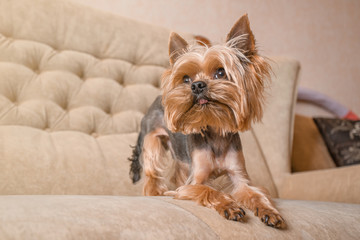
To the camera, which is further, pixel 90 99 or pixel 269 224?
pixel 90 99

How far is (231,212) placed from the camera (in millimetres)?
909

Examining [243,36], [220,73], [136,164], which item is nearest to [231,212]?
[220,73]

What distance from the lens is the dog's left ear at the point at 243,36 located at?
1164mm

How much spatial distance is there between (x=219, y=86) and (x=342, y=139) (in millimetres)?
1635

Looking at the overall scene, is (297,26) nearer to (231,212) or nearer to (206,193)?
(206,193)

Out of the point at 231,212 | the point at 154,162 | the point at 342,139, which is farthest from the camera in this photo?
the point at 342,139

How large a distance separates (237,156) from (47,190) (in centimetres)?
87

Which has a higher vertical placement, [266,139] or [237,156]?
[237,156]

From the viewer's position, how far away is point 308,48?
126 inches

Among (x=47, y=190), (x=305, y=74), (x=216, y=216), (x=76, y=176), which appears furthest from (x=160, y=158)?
(x=305, y=74)

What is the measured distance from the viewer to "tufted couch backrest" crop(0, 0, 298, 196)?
1.54 metres

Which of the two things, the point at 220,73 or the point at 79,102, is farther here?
the point at 79,102

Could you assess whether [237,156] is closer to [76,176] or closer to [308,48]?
[76,176]

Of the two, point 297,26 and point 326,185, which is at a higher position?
point 297,26
